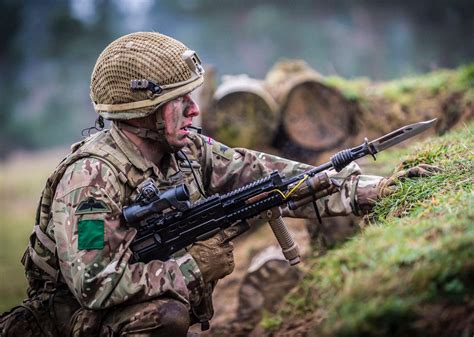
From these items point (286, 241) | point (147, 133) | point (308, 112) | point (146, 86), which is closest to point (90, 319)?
point (147, 133)

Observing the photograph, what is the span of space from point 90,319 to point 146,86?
167 cm

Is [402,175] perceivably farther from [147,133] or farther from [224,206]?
[147,133]

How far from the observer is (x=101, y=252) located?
4922 millimetres

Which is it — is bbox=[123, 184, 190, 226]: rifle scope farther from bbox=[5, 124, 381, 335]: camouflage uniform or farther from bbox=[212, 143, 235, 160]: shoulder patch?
bbox=[212, 143, 235, 160]: shoulder patch

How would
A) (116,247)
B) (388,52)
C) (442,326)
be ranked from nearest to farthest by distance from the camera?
(442,326) → (116,247) → (388,52)

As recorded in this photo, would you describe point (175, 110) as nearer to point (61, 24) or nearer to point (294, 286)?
point (294, 286)

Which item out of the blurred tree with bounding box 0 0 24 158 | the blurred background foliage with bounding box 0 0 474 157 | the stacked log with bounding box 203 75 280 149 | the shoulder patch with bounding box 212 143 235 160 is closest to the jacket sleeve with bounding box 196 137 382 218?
the shoulder patch with bounding box 212 143 235 160

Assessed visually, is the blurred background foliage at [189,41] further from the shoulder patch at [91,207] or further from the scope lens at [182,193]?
the shoulder patch at [91,207]

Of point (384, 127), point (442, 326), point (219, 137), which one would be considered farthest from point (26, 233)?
point (442, 326)

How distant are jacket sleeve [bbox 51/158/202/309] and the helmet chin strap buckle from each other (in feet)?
1.96

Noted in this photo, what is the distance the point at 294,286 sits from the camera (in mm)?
7910

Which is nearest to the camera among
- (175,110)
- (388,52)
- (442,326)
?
(442,326)

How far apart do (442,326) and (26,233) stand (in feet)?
38.3

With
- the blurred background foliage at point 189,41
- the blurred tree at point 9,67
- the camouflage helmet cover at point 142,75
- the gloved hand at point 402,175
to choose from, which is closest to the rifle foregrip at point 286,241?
the gloved hand at point 402,175
